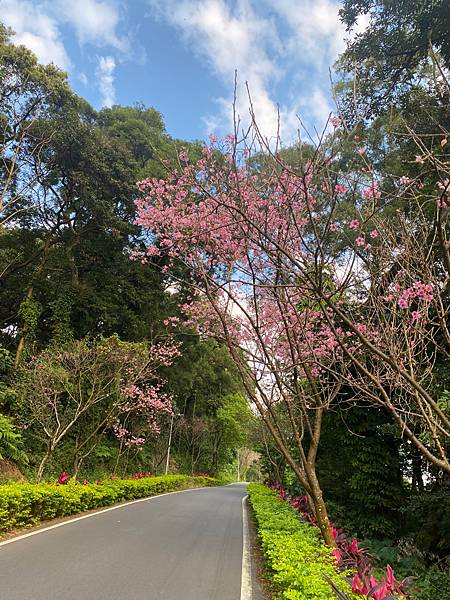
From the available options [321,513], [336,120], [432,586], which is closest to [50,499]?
[321,513]

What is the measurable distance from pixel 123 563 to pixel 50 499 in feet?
12.3

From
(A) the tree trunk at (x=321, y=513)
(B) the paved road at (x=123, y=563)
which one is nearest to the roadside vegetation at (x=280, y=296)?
(A) the tree trunk at (x=321, y=513)

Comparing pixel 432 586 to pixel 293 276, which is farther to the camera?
pixel 432 586

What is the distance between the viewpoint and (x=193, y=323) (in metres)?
8.72

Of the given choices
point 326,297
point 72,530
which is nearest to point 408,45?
point 326,297

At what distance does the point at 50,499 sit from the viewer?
8.88 meters

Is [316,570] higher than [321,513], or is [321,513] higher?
[321,513]

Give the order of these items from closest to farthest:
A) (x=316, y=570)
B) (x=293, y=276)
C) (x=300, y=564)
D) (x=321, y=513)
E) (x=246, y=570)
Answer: (x=316, y=570) < (x=300, y=564) < (x=293, y=276) < (x=321, y=513) < (x=246, y=570)

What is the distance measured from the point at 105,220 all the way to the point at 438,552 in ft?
47.6

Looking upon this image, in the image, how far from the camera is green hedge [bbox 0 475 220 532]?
24.3 ft

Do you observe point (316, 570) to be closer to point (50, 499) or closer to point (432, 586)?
point (432, 586)

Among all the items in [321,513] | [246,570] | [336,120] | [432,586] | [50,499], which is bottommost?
[432,586]

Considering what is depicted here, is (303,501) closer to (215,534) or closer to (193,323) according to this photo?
(215,534)

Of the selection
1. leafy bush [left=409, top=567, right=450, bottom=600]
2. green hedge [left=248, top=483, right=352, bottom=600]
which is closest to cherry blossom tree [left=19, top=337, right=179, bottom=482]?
green hedge [left=248, top=483, right=352, bottom=600]
